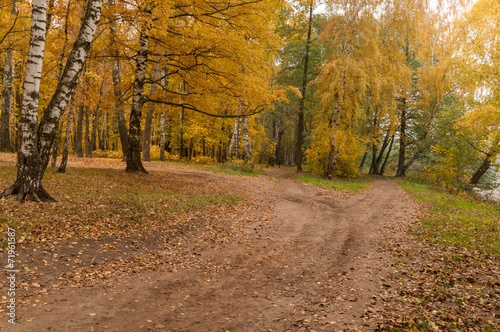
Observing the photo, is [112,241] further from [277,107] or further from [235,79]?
[277,107]

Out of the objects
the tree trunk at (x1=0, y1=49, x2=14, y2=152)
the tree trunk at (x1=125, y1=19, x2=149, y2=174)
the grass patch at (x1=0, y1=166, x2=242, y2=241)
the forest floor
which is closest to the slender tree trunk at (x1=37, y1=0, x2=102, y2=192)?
the grass patch at (x1=0, y1=166, x2=242, y2=241)

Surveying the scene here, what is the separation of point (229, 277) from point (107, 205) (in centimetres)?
437

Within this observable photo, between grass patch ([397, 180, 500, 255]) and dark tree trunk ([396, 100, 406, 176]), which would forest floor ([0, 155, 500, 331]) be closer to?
grass patch ([397, 180, 500, 255])

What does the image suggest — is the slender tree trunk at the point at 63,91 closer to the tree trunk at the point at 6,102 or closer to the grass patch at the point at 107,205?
the grass patch at the point at 107,205

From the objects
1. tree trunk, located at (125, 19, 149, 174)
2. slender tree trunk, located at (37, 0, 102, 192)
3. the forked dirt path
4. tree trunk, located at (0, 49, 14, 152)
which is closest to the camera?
the forked dirt path

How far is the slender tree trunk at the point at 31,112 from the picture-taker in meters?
6.55

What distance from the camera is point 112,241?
6.45 meters

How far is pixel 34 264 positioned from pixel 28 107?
3.79 meters

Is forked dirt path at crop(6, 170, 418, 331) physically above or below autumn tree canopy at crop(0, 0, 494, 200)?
below

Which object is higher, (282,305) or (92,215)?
(92,215)

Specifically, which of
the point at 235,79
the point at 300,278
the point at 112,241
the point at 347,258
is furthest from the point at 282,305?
the point at 235,79

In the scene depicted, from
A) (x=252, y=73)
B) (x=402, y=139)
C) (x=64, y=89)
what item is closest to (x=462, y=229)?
(x=252, y=73)

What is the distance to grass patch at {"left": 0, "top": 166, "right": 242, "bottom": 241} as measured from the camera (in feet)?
20.1

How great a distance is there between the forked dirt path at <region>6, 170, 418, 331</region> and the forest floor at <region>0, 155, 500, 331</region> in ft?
0.08
